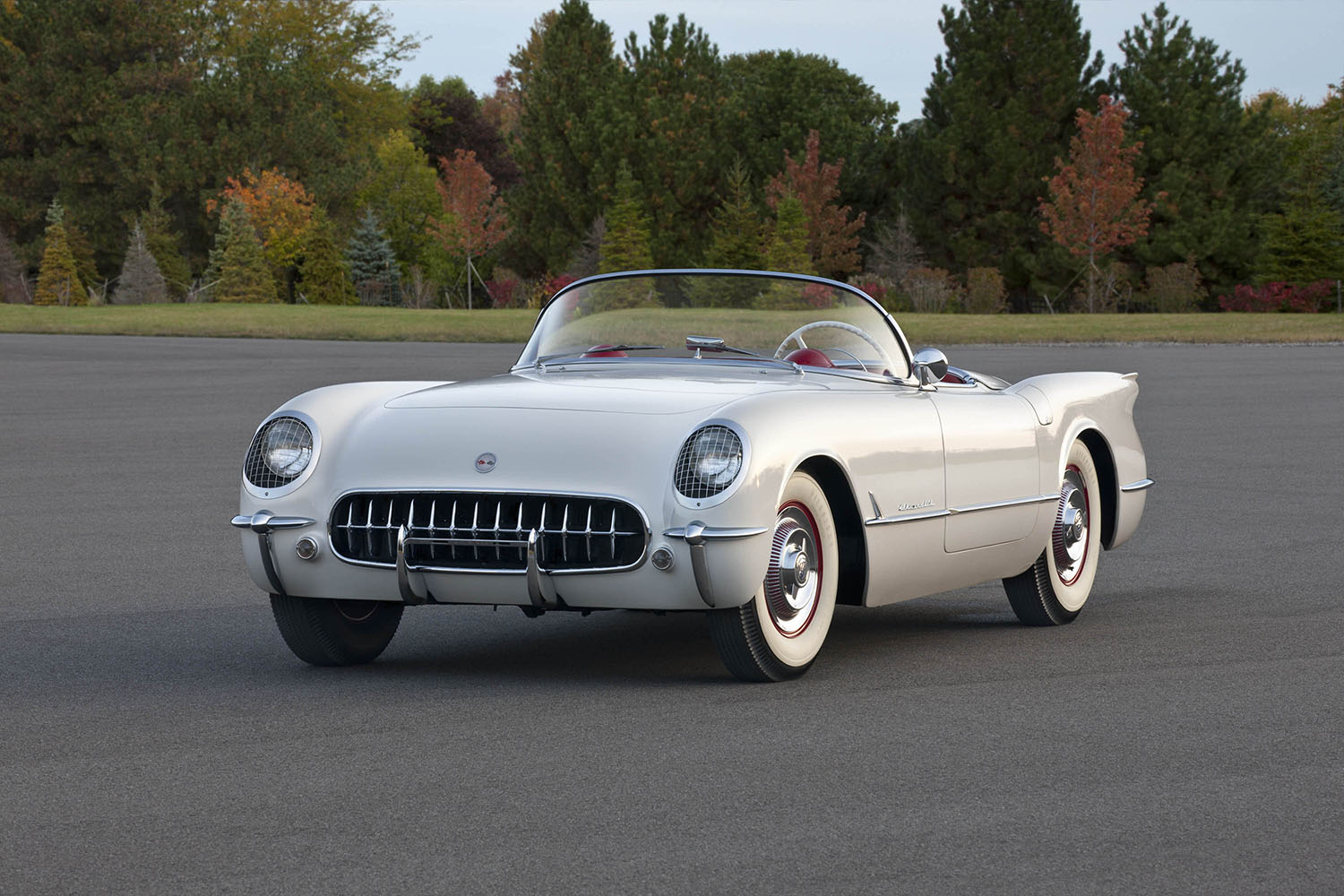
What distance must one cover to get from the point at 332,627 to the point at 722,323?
6.39 feet

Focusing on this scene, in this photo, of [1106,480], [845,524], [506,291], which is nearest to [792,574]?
[845,524]

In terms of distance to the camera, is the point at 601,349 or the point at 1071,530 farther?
the point at 1071,530

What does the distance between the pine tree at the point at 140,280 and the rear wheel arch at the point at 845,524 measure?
203ft

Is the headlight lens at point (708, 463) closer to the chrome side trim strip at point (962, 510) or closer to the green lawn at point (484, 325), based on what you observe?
the chrome side trim strip at point (962, 510)

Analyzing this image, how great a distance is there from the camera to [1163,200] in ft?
196

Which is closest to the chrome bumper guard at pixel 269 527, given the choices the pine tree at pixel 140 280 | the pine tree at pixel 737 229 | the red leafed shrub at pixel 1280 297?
the pine tree at pixel 737 229

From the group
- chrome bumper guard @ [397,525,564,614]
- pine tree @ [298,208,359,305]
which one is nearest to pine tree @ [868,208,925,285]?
pine tree @ [298,208,359,305]

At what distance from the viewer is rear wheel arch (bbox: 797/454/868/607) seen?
5988 millimetres

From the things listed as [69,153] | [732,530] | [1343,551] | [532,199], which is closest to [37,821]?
[732,530]

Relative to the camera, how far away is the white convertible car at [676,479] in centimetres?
551

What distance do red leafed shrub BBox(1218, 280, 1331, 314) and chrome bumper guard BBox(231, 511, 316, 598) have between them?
54718mm

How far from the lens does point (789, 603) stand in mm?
5832

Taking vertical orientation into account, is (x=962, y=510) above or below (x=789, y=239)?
below

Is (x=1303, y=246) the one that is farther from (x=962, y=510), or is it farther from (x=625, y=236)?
(x=962, y=510)
